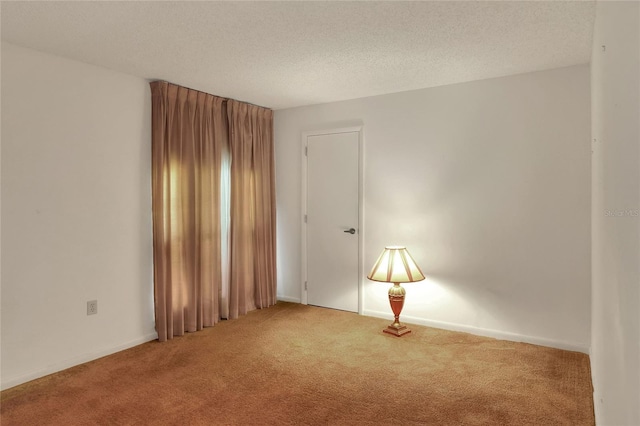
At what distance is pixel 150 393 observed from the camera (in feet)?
9.04

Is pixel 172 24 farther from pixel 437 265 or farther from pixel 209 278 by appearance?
pixel 437 265

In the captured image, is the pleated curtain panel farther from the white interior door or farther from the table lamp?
the table lamp

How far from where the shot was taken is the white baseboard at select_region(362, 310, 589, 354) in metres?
3.47

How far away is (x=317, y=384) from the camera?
286 cm

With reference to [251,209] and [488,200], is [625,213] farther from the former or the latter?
[251,209]

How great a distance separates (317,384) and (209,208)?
2.14 m

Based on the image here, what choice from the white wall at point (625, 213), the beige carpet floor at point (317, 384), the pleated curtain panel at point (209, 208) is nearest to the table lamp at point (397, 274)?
the beige carpet floor at point (317, 384)

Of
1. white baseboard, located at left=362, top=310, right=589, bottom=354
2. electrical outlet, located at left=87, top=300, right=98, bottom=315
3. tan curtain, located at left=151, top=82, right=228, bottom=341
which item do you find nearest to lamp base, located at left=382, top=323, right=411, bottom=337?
white baseboard, located at left=362, top=310, right=589, bottom=354

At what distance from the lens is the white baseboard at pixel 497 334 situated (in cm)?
347

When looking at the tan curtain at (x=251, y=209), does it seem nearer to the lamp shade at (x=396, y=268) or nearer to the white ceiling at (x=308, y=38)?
the white ceiling at (x=308, y=38)

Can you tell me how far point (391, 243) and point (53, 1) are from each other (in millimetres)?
3428

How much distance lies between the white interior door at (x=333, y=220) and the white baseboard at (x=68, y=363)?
192 centimetres

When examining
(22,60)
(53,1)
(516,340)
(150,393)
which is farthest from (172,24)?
(516,340)

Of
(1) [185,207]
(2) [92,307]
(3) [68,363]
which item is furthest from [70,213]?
(3) [68,363]
